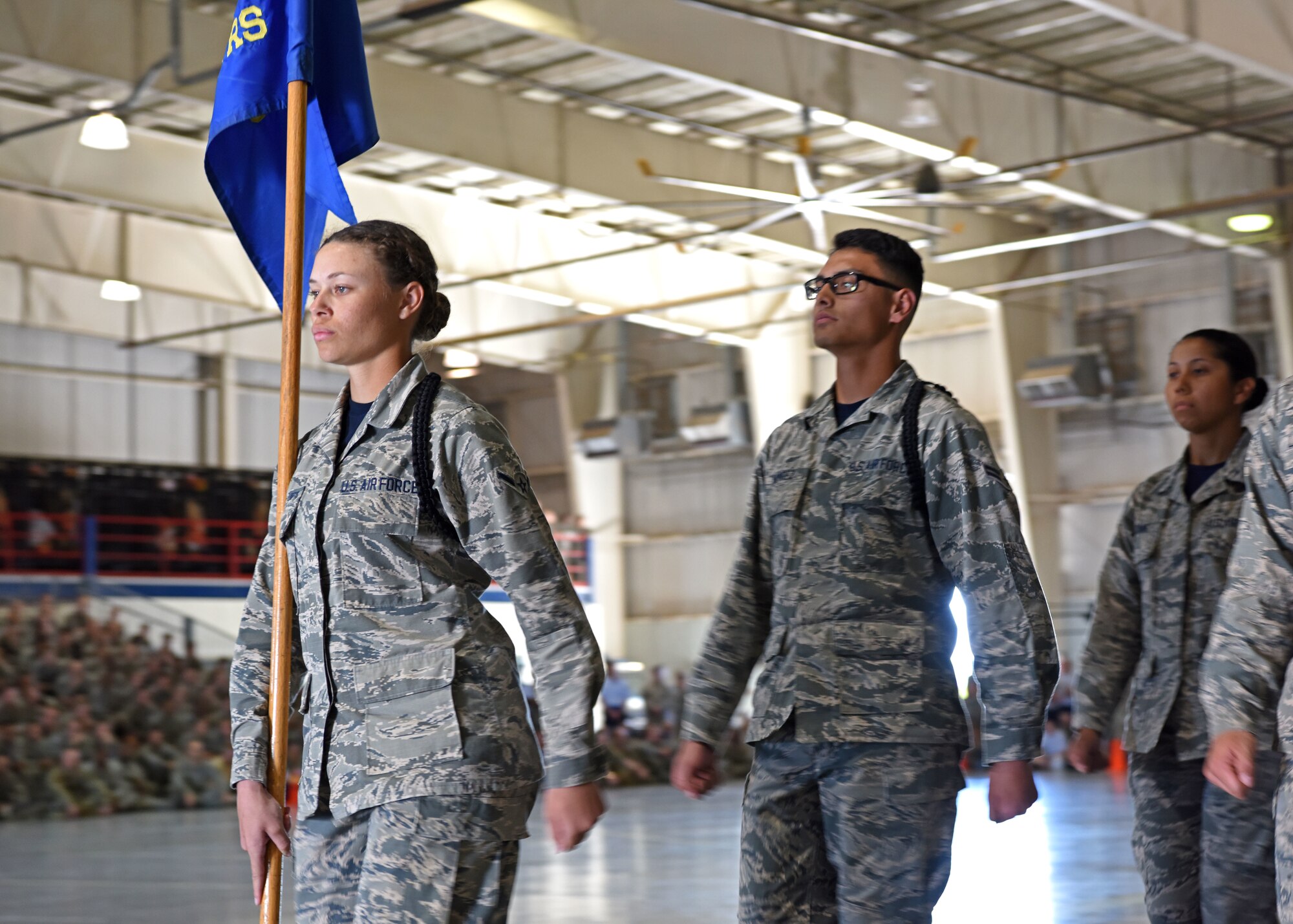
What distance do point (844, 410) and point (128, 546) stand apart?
64.7 feet

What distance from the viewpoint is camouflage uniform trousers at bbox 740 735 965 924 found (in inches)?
118

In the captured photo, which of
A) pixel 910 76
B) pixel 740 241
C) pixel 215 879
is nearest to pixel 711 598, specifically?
pixel 740 241

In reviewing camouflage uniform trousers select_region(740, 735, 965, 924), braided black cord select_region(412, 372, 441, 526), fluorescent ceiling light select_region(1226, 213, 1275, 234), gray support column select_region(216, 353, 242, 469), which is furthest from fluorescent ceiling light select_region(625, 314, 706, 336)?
braided black cord select_region(412, 372, 441, 526)

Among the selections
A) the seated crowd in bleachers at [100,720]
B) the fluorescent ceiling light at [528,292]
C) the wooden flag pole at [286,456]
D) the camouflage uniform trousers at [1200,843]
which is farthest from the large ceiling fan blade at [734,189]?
the wooden flag pole at [286,456]

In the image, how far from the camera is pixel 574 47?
49.1ft

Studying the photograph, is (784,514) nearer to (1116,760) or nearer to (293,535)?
(293,535)

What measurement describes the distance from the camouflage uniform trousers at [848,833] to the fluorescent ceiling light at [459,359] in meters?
19.0

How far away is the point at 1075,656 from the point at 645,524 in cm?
713

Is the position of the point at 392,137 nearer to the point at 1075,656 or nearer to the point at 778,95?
the point at 778,95

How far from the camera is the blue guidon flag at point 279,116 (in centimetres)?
314

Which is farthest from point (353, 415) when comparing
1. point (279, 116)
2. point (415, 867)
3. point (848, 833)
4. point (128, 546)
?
point (128, 546)

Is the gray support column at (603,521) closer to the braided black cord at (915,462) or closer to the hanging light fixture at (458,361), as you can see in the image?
the hanging light fixture at (458,361)

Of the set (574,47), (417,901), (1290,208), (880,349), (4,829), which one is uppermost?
(574,47)

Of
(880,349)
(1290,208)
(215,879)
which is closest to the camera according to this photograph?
(880,349)
